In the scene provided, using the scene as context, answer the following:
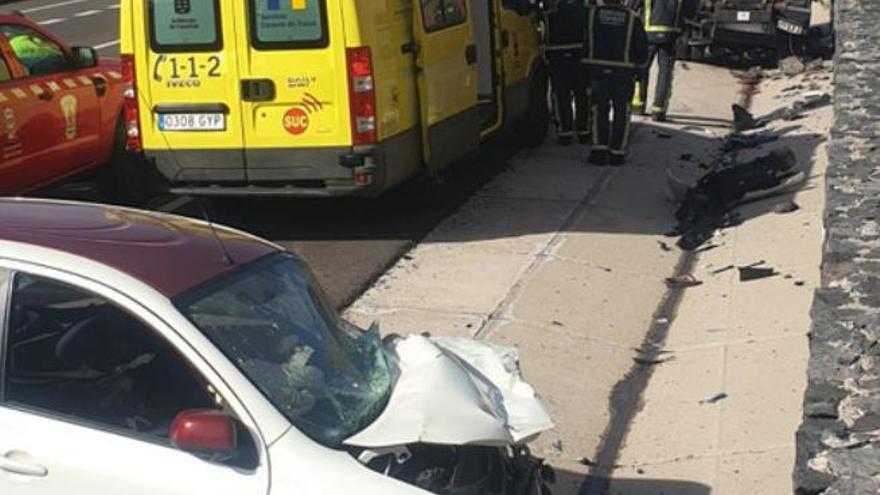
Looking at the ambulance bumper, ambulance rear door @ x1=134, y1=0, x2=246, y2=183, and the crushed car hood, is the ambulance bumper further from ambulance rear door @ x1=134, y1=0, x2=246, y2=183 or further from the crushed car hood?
the crushed car hood

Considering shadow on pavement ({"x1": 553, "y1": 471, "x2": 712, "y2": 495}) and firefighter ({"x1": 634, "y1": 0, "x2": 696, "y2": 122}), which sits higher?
firefighter ({"x1": 634, "y1": 0, "x2": 696, "y2": 122})

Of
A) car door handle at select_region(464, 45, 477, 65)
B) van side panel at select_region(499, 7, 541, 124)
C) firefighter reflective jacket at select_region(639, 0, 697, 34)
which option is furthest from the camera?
firefighter reflective jacket at select_region(639, 0, 697, 34)

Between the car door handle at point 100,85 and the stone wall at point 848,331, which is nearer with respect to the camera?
the stone wall at point 848,331

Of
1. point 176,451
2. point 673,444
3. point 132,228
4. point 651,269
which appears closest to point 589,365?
point 673,444

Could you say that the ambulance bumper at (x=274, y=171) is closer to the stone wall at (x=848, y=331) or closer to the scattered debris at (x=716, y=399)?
the stone wall at (x=848, y=331)

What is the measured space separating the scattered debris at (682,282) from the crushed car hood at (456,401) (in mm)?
4938

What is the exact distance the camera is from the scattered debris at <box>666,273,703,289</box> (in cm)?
1022

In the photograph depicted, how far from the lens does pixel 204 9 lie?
10.4 metres

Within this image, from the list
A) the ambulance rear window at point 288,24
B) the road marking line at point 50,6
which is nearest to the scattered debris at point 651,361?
the ambulance rear window at point 288,24

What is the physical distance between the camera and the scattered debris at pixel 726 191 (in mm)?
11742

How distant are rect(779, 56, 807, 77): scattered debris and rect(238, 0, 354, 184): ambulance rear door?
1147cm

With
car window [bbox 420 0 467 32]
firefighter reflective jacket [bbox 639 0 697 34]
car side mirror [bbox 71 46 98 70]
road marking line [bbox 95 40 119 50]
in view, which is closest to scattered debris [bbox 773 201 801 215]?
car window [bbox 420 0 467 32]

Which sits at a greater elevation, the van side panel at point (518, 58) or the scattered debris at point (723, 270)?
the van side panel at point (518, 58)

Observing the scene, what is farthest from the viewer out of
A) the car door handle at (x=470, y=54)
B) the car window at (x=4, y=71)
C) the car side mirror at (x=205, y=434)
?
the car door handle at (x=470, y=54)
